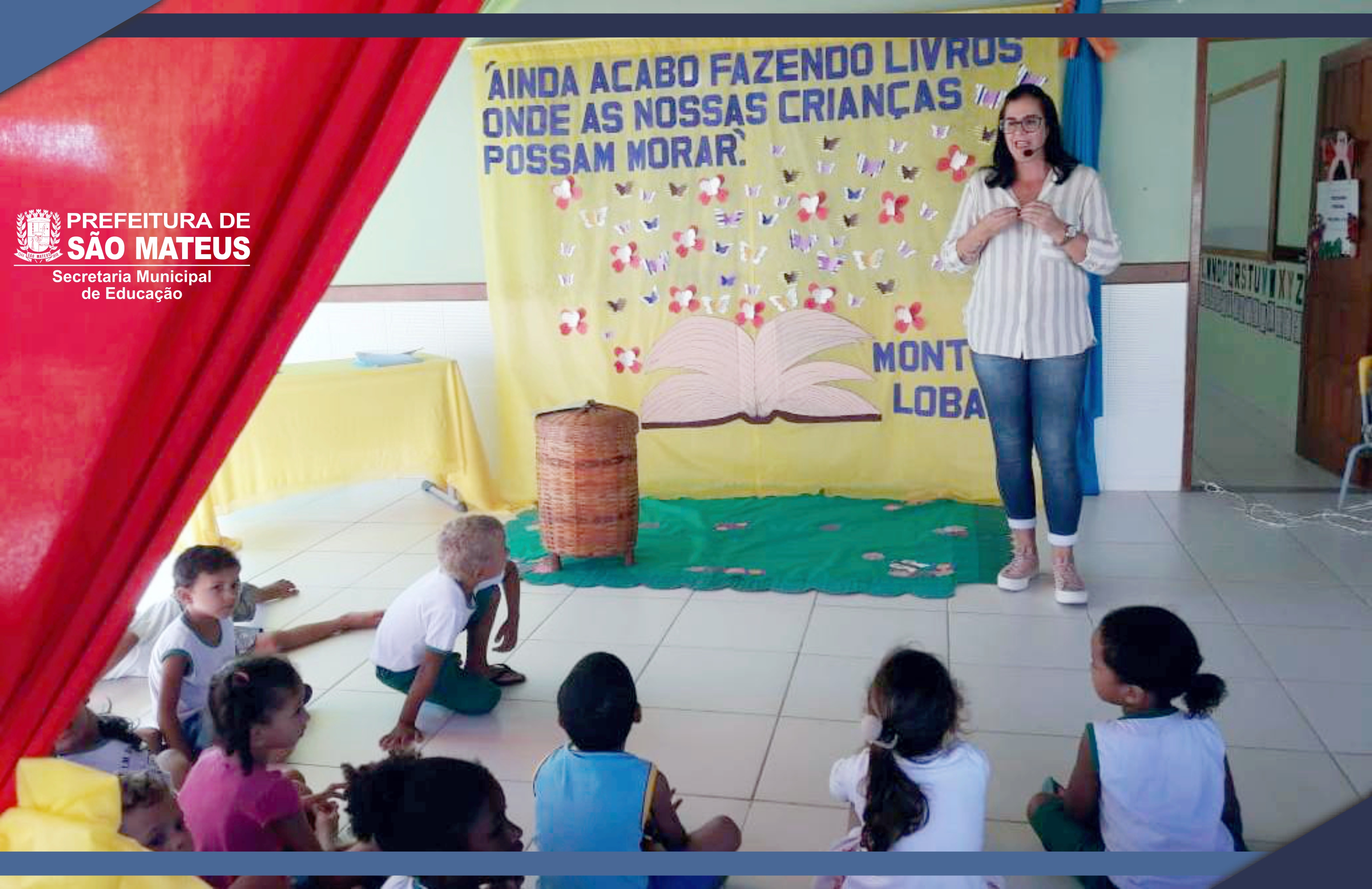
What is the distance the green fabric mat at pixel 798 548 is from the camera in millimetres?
3664

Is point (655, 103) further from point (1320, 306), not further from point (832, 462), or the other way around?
point (1320, 306)

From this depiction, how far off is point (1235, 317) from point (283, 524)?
5.15 meters

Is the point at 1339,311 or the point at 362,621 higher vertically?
the point at 1339,311

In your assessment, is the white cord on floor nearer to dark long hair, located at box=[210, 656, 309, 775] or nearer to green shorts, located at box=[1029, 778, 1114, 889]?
green shorts, located at box=[1029, 778, 1114, 889]

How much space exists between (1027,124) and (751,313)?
168cm

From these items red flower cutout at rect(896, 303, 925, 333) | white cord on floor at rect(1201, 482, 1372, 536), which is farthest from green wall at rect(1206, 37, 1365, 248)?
red flower cutout at rect(896, 303, 925, 333)

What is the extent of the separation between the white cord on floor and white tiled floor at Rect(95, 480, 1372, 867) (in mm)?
59

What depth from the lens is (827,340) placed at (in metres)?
→ 4.64

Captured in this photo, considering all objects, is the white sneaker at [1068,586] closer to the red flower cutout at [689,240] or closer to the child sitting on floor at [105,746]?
the red flower cutout at [689,240]

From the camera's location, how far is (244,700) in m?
1.95

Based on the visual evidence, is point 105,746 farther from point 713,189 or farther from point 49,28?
point 713,189

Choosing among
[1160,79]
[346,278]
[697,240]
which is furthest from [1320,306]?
[346,278]

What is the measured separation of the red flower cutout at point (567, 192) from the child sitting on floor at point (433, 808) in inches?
127

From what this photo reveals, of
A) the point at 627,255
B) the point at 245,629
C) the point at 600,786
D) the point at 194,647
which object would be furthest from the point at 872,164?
the point at 600,786
